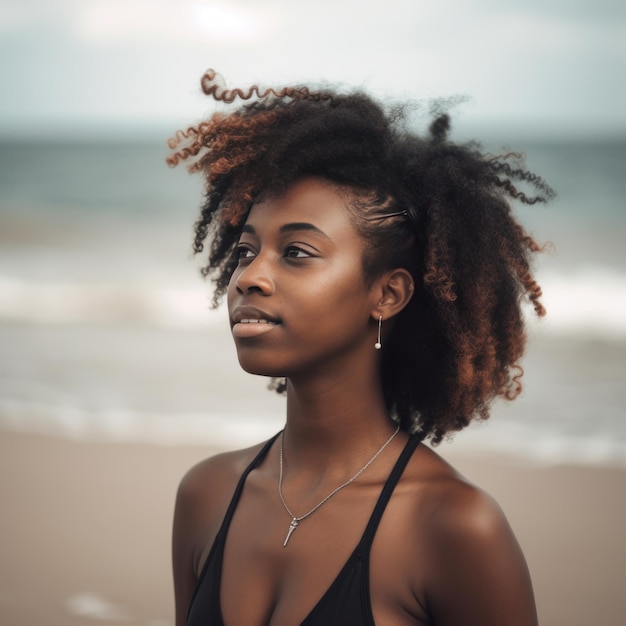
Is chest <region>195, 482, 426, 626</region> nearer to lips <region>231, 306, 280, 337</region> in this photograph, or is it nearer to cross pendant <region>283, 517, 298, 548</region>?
cross pendant <region>283, 517, 298, 548</region>

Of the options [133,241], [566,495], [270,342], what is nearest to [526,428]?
[566,495]

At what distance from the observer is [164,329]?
11.4 meters

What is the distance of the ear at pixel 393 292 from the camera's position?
2748 mm

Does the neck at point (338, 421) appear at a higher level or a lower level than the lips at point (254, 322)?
lower

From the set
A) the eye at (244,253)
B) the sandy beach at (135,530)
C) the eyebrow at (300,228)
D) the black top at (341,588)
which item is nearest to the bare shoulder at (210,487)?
the black top at (341,588)

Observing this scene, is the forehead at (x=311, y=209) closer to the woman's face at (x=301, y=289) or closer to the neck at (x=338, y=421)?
the woman's face at (x=301, y=289)

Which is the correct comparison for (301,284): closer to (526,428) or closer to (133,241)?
(526,428)

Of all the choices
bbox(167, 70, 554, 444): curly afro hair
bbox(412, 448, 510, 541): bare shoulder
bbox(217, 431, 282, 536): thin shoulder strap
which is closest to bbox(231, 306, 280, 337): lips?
bbox(167, 70, 554, 444): curly afro hair

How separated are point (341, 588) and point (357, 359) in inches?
23.7

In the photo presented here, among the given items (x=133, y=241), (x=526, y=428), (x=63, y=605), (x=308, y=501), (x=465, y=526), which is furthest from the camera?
(x=133, y=241)

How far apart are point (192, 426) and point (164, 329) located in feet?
10.6

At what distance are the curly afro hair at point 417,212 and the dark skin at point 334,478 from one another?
2.9 inches

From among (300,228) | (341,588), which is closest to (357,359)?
(300,228)

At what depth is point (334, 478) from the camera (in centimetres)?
275
